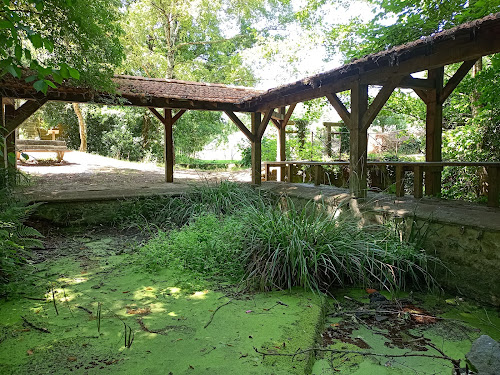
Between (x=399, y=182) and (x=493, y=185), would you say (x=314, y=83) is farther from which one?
(x=493, y=185)

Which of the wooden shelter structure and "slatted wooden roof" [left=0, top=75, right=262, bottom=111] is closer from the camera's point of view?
the wooden shelter structure

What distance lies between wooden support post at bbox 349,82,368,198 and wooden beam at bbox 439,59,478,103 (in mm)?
1469

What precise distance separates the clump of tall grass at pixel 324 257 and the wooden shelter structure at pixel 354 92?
151cm

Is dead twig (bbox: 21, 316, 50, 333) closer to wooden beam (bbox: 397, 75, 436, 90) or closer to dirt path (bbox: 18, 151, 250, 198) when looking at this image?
dirt path (bbox: 18, 151, 250, 198)

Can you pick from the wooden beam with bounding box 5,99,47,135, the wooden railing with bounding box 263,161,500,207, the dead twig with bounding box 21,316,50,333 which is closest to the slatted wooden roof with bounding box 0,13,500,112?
the wooden beam with bounding box 5,99,47,135

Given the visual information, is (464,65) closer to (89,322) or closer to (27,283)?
(89,322)

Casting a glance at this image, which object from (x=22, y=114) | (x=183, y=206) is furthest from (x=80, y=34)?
(x=183, y=206)

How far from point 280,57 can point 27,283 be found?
15.3m

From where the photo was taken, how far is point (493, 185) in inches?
177

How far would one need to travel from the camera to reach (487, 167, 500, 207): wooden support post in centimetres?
443

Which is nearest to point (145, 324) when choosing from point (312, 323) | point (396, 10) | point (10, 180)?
point (312, 323)

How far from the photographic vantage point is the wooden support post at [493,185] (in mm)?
4432

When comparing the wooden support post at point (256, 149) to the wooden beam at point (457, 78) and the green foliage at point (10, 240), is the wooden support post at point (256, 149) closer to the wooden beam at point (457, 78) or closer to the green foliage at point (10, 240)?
the wooden beam at point (457, 78)

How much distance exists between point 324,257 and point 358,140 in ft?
7.40
